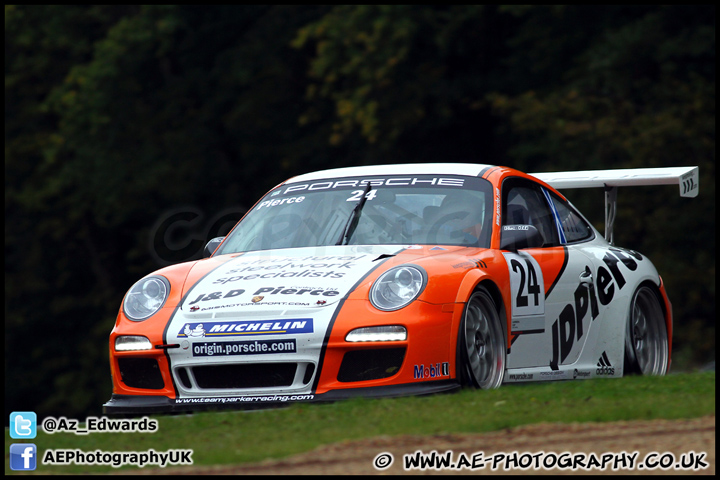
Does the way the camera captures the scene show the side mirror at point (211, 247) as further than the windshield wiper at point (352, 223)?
Yes

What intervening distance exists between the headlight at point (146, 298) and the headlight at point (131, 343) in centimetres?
13

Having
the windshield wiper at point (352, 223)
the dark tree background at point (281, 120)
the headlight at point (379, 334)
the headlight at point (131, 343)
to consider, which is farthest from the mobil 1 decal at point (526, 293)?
the dark tree background at point (281, 120)

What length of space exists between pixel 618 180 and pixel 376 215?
8.37ft

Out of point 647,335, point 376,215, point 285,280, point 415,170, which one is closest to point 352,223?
point 376,215

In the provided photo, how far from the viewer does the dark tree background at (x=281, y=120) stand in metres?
20.8

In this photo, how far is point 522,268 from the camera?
25.2 feet

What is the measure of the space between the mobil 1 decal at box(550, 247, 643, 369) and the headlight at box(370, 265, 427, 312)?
4.87 ft

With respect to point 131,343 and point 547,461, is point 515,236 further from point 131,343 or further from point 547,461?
point 547,461

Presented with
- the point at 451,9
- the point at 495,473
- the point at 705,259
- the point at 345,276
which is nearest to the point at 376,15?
the point at 451,9

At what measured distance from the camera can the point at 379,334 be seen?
657cm

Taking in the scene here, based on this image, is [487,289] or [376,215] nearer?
[487,289]

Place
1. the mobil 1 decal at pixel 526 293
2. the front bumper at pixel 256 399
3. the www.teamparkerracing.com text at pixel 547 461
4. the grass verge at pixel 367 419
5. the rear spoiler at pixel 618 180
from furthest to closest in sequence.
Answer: the rear spoiler at pixel 618 180, the mobil 1 decal at pixel 526 293, the front bumper at pixel 256 399, the grass verge at pixel 367 419, the www.teamparkerracing.com text at pixel 547 461

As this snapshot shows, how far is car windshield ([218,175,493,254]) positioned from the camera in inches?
306

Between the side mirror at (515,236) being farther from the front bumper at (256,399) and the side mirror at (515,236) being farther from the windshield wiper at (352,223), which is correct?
the front bumper at (256,399)
